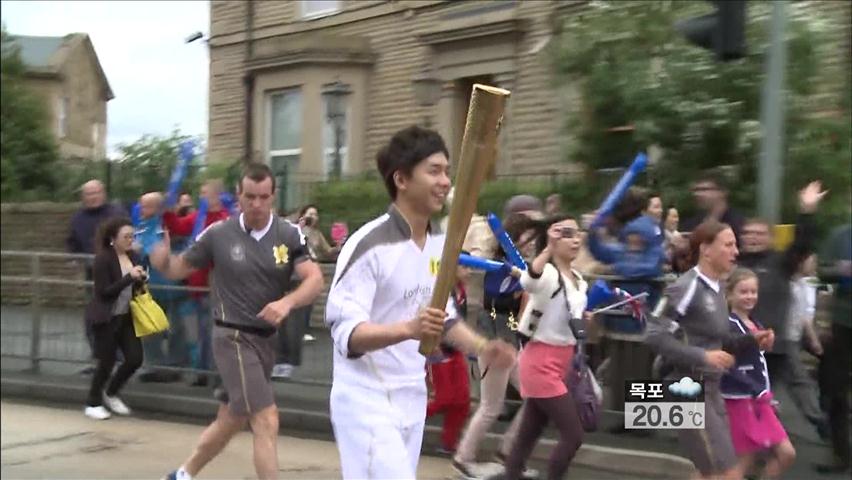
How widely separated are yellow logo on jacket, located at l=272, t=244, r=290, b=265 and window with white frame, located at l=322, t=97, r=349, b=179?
41.8 ft

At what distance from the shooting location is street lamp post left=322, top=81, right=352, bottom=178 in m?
18.9

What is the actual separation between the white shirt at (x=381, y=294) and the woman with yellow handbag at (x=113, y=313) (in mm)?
5872

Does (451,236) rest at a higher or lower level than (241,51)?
lower

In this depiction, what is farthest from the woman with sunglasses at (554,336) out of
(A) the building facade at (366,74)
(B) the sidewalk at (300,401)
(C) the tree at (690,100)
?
(A) the building facade at (366,74)

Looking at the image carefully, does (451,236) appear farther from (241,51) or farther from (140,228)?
(241,51)

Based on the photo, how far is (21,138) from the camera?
27.7 meters

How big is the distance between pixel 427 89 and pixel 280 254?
11293mm

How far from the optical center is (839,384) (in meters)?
8.02

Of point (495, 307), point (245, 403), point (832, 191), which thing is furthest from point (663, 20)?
point (245, 403)

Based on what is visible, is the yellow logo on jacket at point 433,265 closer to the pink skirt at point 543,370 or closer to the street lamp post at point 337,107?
the pink skirt at point 543,370

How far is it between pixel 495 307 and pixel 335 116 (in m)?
11.3

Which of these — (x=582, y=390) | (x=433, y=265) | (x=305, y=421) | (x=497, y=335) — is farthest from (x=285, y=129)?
(x=433, y=265)

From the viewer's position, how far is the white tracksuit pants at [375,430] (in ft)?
13.8

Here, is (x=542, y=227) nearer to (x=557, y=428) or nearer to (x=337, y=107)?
(x=557, y=428)
